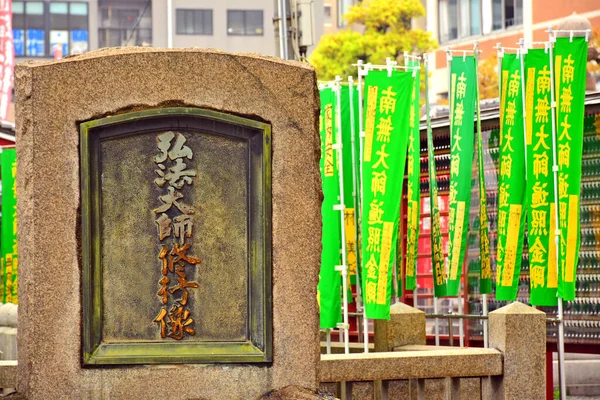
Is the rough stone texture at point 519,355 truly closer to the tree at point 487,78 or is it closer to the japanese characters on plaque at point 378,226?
the japanese characters on plaque at point 378,226

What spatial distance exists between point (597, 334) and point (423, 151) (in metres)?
3.80

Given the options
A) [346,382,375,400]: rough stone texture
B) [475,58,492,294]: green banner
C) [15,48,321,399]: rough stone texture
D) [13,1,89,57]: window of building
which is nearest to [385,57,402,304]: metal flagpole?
[475,58,492,294]: green banner

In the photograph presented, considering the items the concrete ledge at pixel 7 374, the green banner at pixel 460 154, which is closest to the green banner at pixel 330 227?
the green banner at pixel 460 154

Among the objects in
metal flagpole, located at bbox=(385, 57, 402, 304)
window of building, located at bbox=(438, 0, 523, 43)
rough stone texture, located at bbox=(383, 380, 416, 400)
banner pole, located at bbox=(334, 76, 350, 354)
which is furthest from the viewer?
window of building, located at bbox=(438, 0, 523, 43)

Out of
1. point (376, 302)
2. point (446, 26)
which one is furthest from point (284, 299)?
point (446, 26)

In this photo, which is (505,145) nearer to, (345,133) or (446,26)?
(345,133)

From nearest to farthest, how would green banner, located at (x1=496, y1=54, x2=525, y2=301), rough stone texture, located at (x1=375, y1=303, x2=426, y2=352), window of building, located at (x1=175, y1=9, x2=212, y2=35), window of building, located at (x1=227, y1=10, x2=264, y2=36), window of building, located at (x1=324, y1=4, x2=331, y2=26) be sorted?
1. rough stone texture, located at (x1=375, y1=303, x2=426, y2=352)
2. green banner, located at (x1=496, y1=54, x2=525, y2=301)
3. window of building, located at (x1=175, y1=9, x2=212, y2=35)
4. window of building, located at (x1=227, y1=10, x2=264, y2=36)
5. window of building, located at (x1=324, y1=4, x2=331, y2=26)

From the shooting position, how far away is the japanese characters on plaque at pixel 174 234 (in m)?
7.58

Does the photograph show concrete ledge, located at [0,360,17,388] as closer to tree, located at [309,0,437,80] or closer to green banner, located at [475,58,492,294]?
green banner, located at [475,58,492,294]

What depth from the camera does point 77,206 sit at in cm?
751

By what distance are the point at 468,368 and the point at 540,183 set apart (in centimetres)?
452

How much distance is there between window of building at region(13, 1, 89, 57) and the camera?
6019 cm

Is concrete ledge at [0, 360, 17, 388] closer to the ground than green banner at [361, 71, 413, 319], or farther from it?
closer to the ground

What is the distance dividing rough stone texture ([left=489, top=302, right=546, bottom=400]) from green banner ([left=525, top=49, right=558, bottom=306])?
12.8 ft
